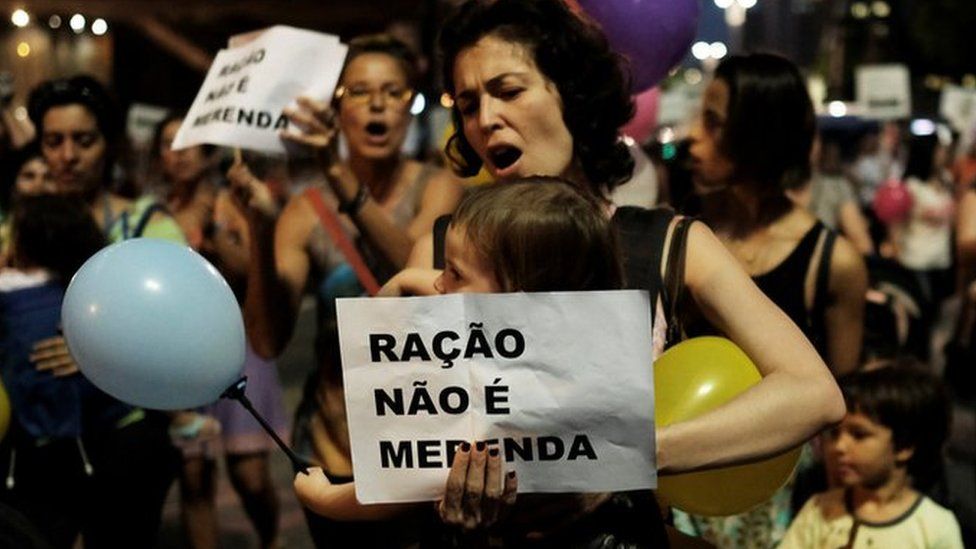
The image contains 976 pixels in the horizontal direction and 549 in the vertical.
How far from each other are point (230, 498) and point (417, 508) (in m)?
6.47

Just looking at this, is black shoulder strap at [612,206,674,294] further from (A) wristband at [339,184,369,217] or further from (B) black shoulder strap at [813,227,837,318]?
(B) black shoulder strap at [813,227,837,318]

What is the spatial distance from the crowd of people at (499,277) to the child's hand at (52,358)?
0.04 ft

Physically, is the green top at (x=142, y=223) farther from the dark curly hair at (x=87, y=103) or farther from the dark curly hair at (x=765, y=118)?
the dark curly hair at (x=765, y=118)

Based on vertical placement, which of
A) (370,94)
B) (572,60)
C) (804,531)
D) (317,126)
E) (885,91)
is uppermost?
(572,60)

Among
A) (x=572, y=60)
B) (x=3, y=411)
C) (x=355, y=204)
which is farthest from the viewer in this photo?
(x=3, y=411)

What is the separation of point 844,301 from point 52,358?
2.33 m

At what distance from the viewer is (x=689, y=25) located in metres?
Result: 4.68

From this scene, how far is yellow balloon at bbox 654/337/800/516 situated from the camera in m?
2.70

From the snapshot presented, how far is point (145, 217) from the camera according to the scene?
18.7ft

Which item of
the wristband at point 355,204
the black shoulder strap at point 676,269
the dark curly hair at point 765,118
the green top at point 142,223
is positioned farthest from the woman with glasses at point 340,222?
the black shoulder strap at point 676,269

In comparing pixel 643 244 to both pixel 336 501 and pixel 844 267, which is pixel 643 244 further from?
pixel 844 267

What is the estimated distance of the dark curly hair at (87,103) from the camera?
5758 millimetres

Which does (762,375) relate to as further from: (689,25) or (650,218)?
(689,25)

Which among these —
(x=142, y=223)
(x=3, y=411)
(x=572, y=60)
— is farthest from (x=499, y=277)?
(x=142, y=223)
